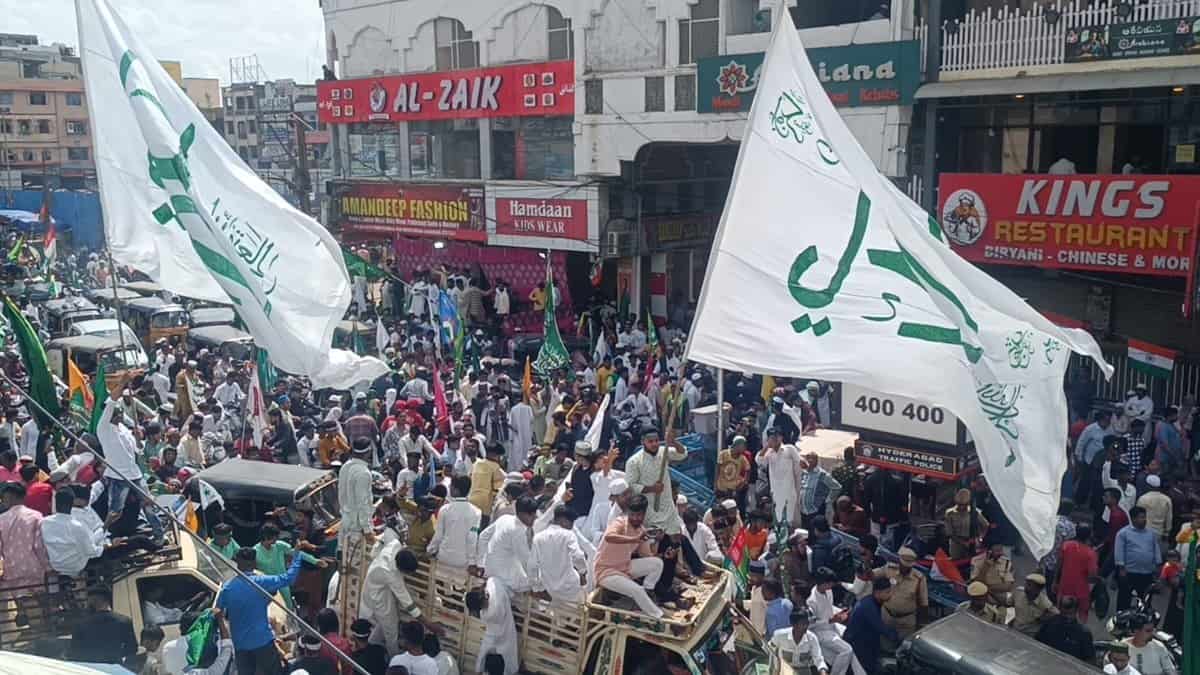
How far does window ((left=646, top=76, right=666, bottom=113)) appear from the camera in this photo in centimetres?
2180

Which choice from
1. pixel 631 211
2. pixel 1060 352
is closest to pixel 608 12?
pixel 631 211

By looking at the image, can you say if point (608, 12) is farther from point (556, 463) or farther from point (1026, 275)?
point (556, 463)

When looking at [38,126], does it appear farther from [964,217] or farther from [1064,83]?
[1064,83]

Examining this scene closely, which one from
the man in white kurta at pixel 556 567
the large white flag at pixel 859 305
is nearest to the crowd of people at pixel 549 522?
the man in white kurta at pixel 556 567

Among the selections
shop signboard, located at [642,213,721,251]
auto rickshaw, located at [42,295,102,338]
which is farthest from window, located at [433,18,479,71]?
auto rickshaw, located at [42,295,102,338]

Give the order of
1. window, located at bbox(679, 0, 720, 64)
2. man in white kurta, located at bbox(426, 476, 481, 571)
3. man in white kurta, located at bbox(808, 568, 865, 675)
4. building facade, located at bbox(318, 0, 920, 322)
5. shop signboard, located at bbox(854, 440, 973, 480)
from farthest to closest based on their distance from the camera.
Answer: window, located at bbox(679, 0, 720, 64) → building facade, located at bbox(318, 0, 920, 322) → shop signboard, located at bbox(854, 440, 973, 480) → man in white kurta, located at bbox(808, 568, 865, 675) → man in white kurta, located at bbox(426, 476, 481, 571)

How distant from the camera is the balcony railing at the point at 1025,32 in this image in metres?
15.1

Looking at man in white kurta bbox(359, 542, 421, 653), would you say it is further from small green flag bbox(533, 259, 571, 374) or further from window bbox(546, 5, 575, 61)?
window bbox(546, 5, 575, 61)

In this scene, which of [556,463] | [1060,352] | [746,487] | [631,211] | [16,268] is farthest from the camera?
[16,268]

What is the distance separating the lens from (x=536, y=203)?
2500 centimetres

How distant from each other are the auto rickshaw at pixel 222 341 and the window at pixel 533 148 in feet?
26.2

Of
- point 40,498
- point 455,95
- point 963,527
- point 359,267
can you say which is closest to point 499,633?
point 40,498

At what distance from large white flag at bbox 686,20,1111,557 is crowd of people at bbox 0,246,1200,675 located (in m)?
0.72

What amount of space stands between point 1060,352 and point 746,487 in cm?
519
